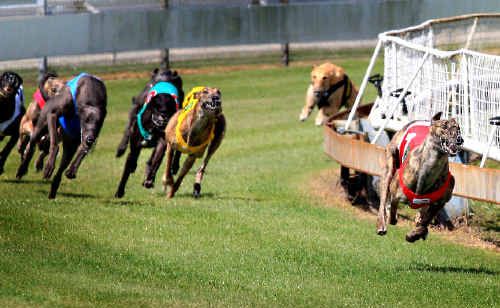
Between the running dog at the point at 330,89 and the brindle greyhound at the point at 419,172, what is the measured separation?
7.69m

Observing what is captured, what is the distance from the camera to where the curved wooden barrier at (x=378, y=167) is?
10.6m

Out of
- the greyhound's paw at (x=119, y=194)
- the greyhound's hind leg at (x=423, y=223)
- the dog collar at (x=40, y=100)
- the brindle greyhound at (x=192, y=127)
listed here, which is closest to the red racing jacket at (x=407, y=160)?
the greyhound's hind leg at (x=423, y=223)

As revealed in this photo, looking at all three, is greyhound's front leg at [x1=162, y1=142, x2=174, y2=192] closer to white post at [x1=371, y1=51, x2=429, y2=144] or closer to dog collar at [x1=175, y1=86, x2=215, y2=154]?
dog collar at [x1=175, y1=86, x2=215, y2=154]

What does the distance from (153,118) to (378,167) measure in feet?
9.78

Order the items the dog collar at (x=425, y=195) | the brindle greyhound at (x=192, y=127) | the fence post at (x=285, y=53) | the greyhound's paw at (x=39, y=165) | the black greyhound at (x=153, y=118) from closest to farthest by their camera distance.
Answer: the dog collar at (x=425, y=195) → the brindle greyhound at (x=192, y=127) → the black greyhound at (x=153, y=118) → the greyhound's paw at (x=39, y=165) → the fence post at (x=285, y=53)

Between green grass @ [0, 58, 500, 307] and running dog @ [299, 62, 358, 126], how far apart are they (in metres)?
1.53

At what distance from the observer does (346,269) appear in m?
10.1

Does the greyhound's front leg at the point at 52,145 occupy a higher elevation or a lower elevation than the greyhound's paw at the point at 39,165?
higher

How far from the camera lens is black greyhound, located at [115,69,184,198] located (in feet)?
44.1

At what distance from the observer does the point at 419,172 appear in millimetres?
9297

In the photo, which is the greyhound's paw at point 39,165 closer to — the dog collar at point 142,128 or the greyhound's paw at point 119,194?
the greyhound's paw at point 119,194

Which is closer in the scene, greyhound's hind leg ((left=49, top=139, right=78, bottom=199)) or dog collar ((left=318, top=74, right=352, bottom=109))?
greyhound's hind leg ((left=49, top=139, right=78, bottom=199))

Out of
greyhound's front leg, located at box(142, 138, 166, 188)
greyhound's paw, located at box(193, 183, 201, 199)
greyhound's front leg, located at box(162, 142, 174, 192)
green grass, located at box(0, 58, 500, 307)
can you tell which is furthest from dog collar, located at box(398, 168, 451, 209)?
Result: greyhound's paw, located at box(193, 183, 201, 199)

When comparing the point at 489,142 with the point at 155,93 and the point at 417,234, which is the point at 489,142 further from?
the point at 155,93
